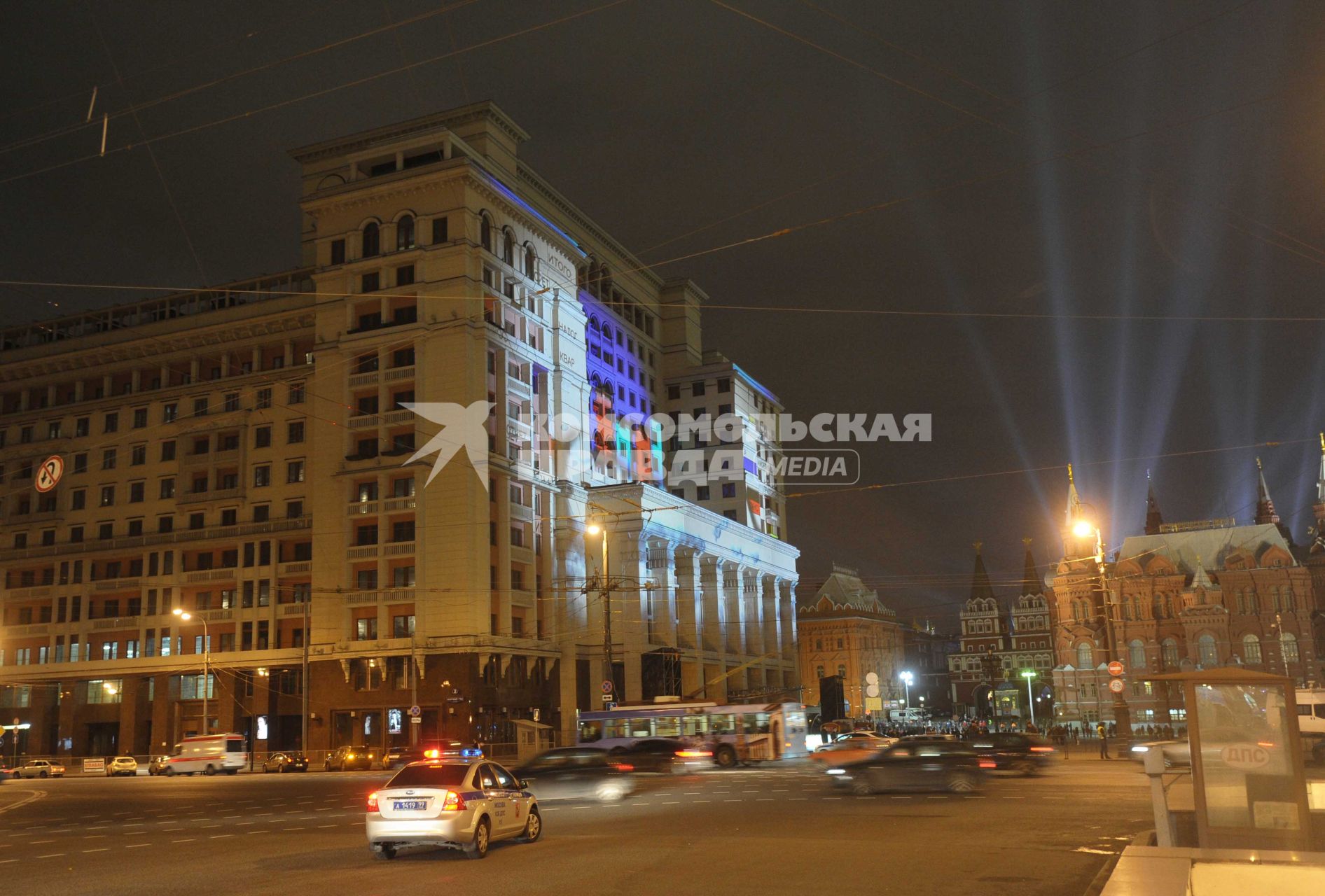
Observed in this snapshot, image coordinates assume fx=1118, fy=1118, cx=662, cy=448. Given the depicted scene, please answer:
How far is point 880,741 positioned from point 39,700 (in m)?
54.4

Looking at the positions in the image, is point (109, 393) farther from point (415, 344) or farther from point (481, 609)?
point (481, 609)

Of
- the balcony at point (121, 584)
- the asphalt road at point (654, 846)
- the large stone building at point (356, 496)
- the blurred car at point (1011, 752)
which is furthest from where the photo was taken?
the balcony at point (121, 584)

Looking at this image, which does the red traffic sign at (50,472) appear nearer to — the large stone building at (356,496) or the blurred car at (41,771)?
the large stone building at (356,496)

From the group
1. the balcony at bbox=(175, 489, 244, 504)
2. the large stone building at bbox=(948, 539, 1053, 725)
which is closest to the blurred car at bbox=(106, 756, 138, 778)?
the balcony at bbox=(175, 489, 244, 504)

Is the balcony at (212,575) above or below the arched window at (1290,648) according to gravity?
above

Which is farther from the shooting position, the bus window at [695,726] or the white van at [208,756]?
the white van at [208,756]

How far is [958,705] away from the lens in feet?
483

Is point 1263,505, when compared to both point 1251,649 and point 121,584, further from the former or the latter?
point 121,584

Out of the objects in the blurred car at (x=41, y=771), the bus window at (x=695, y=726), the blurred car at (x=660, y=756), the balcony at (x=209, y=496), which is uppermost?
the balcony at (x=209, y=496)

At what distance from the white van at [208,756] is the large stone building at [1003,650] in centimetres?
9965

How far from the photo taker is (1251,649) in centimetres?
10281

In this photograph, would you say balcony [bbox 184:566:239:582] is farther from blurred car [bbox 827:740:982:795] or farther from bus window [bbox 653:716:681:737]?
blurred car [bbox 827:740:982:795]

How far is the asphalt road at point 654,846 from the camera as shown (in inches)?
520

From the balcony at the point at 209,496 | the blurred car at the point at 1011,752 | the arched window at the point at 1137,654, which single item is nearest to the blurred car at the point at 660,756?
the blurred car at the point at 1011,752
